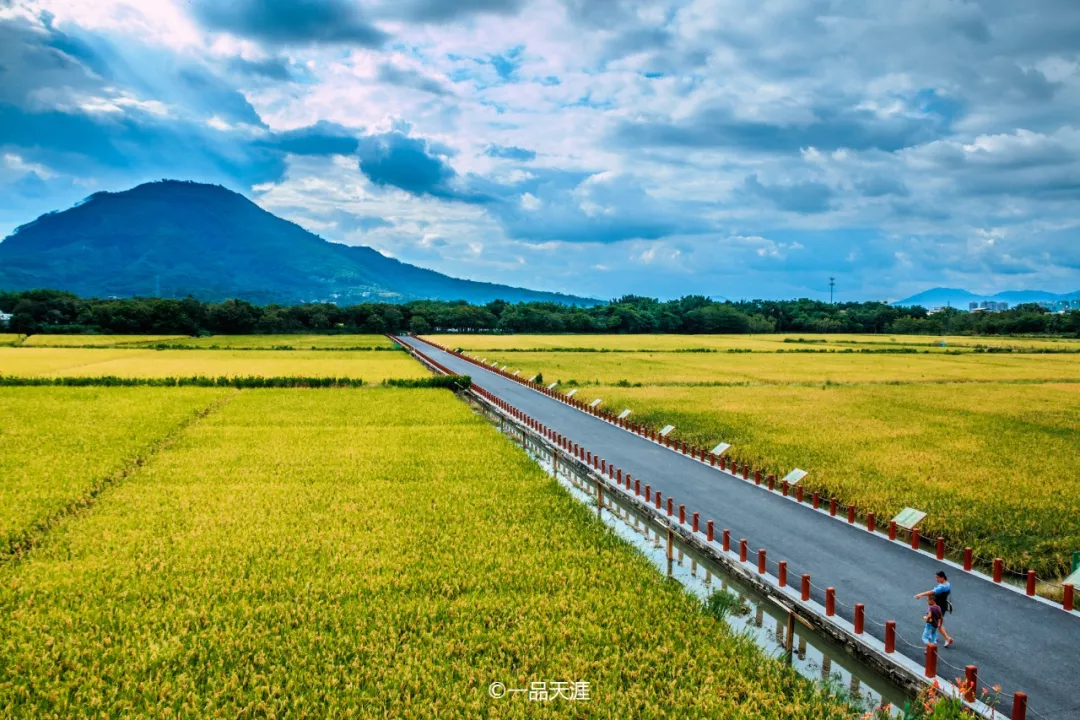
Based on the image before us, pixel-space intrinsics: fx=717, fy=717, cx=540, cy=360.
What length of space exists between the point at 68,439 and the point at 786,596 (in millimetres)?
24439

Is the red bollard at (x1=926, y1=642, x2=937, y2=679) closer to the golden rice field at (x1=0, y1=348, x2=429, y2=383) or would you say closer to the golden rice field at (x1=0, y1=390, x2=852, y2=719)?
the golden rice field at (x1=0, y1=390, x2=852, y2=719)

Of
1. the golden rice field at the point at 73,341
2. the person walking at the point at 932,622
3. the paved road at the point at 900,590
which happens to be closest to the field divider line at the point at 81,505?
the paved road at the point at 900,590

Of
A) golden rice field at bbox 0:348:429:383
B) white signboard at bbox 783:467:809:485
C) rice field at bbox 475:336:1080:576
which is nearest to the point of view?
rice field at bbox 475:336:1080:576

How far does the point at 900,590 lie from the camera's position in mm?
11961

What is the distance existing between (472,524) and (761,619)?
647 cm

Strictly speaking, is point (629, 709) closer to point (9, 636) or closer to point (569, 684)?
point (569, 684)

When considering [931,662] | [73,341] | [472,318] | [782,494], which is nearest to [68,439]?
[782,494]

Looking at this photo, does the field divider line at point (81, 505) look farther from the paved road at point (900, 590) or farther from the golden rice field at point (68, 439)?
the paved road at point (900, 590)

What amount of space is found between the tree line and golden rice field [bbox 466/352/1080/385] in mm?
59550

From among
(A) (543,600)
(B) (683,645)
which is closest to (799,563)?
(B) (683,645)

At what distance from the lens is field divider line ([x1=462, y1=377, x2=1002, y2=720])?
29.3ft

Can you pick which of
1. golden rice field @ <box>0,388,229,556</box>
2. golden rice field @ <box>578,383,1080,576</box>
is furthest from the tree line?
A: golden rice field @ <box>578,383,1080,576</box>

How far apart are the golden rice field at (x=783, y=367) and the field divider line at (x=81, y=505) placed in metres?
26.7

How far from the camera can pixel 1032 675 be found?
917 centimetres
